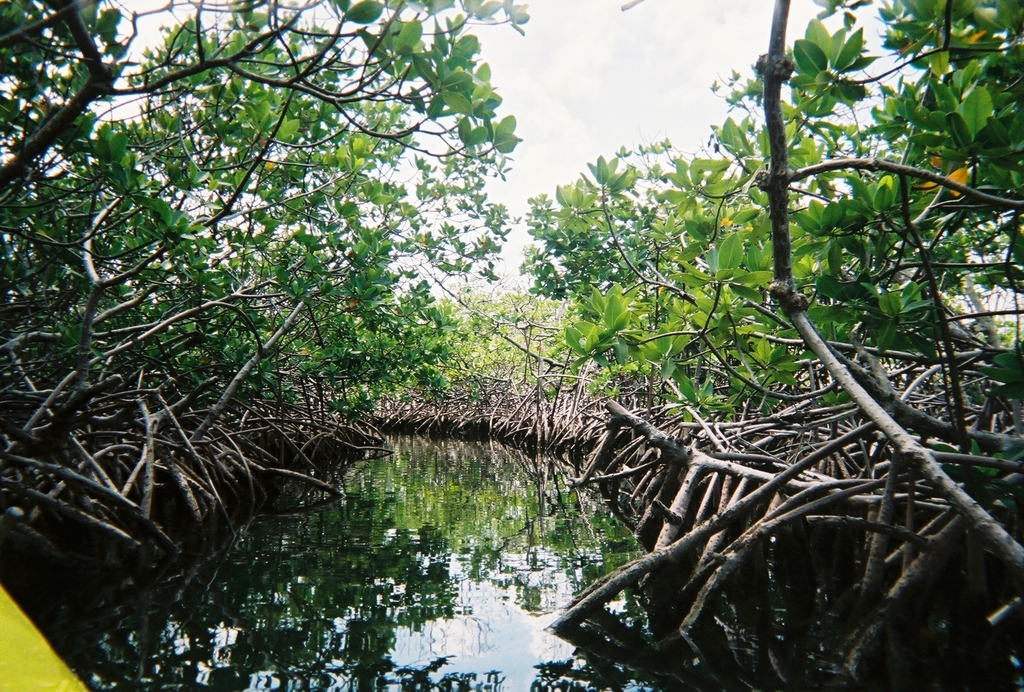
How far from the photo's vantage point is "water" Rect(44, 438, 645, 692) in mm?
1884

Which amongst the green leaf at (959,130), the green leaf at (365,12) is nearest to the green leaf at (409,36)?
the green leaf at (365,12)

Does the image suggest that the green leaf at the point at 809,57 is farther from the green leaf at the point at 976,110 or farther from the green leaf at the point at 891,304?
the green leaf at the point at 891,304

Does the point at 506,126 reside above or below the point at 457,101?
above

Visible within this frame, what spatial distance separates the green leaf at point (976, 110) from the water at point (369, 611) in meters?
1.71

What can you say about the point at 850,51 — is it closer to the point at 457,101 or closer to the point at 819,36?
the point at 819,36

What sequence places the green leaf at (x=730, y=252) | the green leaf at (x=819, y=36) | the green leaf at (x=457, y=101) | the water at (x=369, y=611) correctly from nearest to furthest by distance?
the green leaf at (x=819, y=36) < the green leaf at (x=730, y=252) < the green leaf at (x=457, y=101) < the water at (x=369, y=611)

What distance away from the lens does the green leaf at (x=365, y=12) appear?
1.45m

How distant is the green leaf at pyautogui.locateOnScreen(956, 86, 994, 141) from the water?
171 centimetres

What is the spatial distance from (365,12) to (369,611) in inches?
83.4

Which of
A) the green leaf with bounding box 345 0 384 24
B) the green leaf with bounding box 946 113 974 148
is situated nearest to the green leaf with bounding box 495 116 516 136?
the green leaf with bounding box 345 0 384 24

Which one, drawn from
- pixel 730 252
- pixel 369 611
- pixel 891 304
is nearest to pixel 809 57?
pixel 730 252

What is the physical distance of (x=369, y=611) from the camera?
2445 mm

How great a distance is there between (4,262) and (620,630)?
2.71 metres

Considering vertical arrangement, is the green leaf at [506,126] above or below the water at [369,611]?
above
